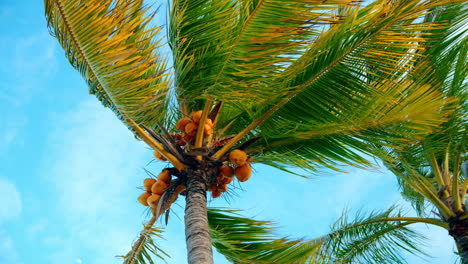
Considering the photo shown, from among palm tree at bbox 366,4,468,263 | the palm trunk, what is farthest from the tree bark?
the palm trunk

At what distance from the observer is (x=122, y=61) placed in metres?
3.72

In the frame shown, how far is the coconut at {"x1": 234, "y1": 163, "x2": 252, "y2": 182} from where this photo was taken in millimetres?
4746

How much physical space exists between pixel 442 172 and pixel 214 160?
3795 mm

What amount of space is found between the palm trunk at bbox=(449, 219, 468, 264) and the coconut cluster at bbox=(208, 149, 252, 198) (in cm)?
305

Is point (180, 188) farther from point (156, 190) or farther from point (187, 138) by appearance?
point (187, 138)

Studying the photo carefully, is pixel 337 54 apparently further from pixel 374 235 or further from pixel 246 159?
pixel 374 235

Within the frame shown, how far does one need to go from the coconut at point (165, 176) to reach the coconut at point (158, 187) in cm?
4

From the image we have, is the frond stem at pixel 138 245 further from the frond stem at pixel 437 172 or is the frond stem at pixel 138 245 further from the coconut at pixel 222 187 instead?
the frond stem at pixel 437 172

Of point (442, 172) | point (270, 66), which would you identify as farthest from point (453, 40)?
point (270, 66)

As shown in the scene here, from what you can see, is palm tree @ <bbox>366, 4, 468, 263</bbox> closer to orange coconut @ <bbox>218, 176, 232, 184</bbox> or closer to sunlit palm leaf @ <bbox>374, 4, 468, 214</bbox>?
sunlit palm leaf @ <bbox>374, 4, 468, 214</bbox>

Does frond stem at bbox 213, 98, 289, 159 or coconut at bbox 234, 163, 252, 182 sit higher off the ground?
frond stem at bbox 213, 98, 289, 159

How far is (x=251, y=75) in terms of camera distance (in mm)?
4145

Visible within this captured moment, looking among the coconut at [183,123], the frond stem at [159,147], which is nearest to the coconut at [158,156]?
the frond stem at [159,147]

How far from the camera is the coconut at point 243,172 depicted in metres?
4.75
